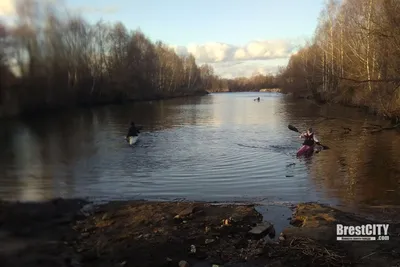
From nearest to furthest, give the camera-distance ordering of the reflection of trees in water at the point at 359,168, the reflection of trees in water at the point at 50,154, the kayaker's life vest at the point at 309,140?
the reflection of trees in water at the point at 359,168, the reflection of trees in water at the point at 50,154, the kayaker's life vest at the point at 309,140

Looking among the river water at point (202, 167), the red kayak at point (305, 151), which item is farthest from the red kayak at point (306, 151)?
the river water at point (202, 167)

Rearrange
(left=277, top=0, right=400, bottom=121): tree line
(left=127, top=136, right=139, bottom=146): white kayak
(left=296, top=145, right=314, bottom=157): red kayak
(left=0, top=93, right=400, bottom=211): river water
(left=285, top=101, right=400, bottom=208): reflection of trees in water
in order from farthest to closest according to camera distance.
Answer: (left=127, top=136, right=139, bottom=146): white kayak, (left=296, top=145, right=314, bottom=157): red kayak, (left=277, top=0, right=400, bottom=121): tree line, (left=0, top=93, right=400, bottom=211): river water, (left=285, top=101, right=400, bottom=208): reflection of trees in water

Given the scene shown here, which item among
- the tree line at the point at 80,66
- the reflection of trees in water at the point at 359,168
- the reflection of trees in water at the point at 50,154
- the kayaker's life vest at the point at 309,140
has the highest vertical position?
the tree line at the point at 80,66

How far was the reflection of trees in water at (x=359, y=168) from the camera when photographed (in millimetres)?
16094

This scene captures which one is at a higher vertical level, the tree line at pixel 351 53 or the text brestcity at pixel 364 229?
the tree line at pixel 351 53

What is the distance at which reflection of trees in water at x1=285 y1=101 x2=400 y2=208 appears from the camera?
1609cm

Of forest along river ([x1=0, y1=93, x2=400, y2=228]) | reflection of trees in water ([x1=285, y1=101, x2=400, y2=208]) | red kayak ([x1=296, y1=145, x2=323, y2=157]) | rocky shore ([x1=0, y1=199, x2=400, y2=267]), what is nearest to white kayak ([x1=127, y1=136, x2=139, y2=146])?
forest along river ([x1=0, y1=93, x2=400, y2=228])

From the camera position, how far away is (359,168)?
21.4 m

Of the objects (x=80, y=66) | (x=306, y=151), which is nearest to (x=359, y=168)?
(x=306, y=151)

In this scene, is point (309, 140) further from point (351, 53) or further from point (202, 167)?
point (351, 53)

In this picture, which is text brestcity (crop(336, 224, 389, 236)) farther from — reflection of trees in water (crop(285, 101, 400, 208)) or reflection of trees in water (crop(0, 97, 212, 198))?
reflection of trees in water (crop(0, 97, 212, 198))

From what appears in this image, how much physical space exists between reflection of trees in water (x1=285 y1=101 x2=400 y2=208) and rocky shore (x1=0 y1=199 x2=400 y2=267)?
288cm

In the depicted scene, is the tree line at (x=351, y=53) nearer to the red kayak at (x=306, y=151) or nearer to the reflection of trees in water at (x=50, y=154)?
the red kayak at (x=306, y=151)

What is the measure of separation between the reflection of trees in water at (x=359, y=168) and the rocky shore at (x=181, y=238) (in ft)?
9.47
